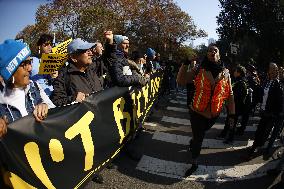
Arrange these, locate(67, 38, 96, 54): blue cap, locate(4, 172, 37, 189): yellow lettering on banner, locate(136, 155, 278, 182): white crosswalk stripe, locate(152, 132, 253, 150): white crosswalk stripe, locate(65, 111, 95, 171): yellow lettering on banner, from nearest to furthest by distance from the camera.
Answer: locate(4, 172, 37, 189): yellow lettering on banner
locate(65, 111, 95, 171): yellow lettering on banner
locate(67, 38, 96, 54): blue cap
locate(136, 155, 278, 182): white crosswalk stripe
locate(152, 132, 253, 150): white crosswalk stripe

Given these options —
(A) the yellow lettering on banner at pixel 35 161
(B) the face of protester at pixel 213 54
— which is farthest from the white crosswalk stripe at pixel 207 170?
(A) the yellow lettering on banner at pixel 35 161

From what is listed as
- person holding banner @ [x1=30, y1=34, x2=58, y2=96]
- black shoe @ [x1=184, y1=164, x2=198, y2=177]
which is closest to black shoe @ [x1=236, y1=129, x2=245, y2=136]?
black shoe @ [x1=184, y1=164, x2=198, y2=177]

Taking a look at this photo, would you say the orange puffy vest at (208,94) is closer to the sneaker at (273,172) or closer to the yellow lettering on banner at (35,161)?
the sneaker at (273,172)

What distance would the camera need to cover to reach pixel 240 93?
8.55 m

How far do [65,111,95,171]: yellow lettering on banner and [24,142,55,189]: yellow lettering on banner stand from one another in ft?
1.84

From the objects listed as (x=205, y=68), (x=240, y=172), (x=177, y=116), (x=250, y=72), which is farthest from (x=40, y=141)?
(x=177, y=116)

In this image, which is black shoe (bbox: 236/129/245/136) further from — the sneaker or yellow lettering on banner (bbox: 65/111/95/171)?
yellow lettering on banner (bbox: 65/111/95/171)

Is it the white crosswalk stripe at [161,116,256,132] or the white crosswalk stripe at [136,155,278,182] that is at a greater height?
the white crosswalk stripe at [136,155,278,182]

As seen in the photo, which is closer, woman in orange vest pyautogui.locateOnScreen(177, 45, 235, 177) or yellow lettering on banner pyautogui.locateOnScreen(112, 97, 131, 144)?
yellow lettering on banner pyautogui.locateOnScreen(112, 97, 131, 144)

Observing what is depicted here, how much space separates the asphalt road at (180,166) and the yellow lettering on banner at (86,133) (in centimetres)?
116

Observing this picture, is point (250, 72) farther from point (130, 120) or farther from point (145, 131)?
point (130, 120)

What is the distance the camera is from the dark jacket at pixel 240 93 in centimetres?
852

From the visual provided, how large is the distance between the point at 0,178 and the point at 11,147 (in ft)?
0.96

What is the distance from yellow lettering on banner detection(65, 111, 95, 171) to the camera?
3.75m
